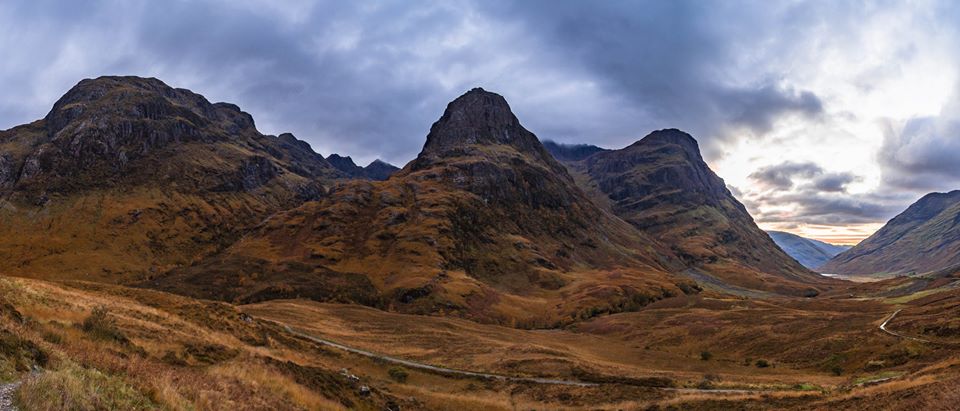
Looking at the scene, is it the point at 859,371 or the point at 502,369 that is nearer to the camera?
the point at 859,371

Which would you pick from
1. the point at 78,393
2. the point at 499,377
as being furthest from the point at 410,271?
the point at 78,393

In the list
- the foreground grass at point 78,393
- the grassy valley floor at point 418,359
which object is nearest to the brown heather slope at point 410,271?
the grassy valley floor at point 418,359

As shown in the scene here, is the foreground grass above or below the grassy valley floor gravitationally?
above

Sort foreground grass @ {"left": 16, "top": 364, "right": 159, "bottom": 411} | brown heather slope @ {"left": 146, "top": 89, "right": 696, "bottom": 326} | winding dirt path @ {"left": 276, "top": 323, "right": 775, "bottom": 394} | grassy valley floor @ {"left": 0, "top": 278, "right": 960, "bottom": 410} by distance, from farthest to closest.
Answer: brown heather slope @ {"left": 146, "top": 89, "right": 696, "bottom": 326}
winding dirt path @ {"left": 276, "top": 323, "right": 775, "bottom": 394}
grassy valley floor @ {"left": 0, "top": 278, "right": 960, "bottom": 410}
foreground grass @ {"left": 16, "top": 364, "right": 159, "bottom": 411}

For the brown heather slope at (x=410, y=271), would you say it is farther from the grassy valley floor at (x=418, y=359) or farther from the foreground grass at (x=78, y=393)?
→ the foreground grass at (x=78, y=393)

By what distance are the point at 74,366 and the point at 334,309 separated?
3736 inches

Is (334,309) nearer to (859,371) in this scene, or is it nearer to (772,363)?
(772,363)

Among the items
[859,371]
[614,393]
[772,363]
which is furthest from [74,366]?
[772,363]

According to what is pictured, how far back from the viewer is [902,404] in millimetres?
19984

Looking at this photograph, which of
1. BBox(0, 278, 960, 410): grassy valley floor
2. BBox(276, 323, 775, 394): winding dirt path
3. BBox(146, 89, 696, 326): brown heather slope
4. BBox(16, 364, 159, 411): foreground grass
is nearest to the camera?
BBox(16, 364, 159, 411): foreground grass

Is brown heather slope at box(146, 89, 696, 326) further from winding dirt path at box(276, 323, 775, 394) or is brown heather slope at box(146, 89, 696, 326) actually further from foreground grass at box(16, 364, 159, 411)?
foreground grass at box(16, 364, 159, 411)

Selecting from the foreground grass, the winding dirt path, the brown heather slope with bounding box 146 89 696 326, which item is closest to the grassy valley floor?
the foreground grass

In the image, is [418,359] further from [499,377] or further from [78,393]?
[78,393]

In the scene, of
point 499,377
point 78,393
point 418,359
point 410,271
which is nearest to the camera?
point 78,393
